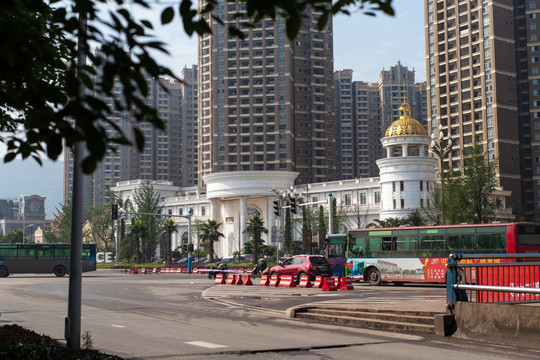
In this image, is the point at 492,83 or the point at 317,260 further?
the point at 492,83

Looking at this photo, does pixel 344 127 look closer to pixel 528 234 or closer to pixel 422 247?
pixel 422 247

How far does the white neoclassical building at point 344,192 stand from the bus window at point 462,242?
41.8 meters

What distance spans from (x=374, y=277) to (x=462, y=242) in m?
5.55

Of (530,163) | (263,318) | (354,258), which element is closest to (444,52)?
(530,163)

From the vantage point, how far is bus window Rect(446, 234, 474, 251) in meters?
32.0

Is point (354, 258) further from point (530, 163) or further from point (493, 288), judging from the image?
point (530, 163)

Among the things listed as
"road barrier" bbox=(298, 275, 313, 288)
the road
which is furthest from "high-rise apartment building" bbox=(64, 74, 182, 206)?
the road

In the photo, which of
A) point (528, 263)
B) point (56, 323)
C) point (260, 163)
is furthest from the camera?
point (260, 163)

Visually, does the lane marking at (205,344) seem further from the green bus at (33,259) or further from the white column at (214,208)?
the white column at (214,208)

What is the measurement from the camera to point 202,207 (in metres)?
117

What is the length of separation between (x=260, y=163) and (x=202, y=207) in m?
16.3

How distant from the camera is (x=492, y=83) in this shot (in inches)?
4491

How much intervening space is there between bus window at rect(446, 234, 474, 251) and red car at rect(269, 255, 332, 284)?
22.9ft

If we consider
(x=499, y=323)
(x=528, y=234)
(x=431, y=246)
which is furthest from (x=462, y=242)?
(x=499, y=323)
